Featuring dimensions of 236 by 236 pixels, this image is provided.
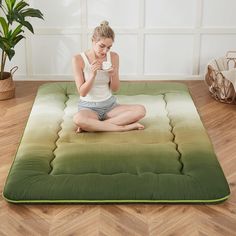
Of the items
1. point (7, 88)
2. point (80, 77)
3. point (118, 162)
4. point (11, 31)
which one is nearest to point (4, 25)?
point (11, 31)

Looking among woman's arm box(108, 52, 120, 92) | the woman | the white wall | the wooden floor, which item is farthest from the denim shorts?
the white wall

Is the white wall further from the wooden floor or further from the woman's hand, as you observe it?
the wooden floor

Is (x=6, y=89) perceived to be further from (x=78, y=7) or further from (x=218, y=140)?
(x=218, y=140)

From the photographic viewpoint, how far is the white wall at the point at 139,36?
4145mm

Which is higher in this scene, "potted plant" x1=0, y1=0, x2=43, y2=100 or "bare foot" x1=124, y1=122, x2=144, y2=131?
"potted plant" x1=0, y1=0, x2=43, y2=100

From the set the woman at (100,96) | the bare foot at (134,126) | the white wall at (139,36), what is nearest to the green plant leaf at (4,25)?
the white wall at (139,36)

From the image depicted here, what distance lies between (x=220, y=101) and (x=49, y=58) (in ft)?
4.89

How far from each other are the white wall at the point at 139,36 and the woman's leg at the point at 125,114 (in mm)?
1251

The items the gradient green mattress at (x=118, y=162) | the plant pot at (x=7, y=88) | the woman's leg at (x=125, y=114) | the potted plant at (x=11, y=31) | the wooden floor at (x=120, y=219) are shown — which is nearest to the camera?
the wooden floor at (x=120, y=219)

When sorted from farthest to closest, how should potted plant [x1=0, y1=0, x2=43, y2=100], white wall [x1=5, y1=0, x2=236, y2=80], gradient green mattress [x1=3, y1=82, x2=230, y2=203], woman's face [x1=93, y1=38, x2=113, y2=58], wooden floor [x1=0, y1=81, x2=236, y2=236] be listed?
white wall [x1=5, y1=0, x2=236, y2=80], potted plant [x1=0, y1=0, x2=43, y2=100], woman's face [x1=93, y1=38, x2=113, y2=58], gradient green mattress [x1=3, y1=82, x2=230, y2=203], wooden floor [x1=0, y1=81, x2=236, y2=236]

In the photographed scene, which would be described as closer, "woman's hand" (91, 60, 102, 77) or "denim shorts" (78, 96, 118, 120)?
"woman's hand" (91, 60, 102, 77)

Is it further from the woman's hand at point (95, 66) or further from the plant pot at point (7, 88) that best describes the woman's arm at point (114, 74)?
the plant pot at point (7, 88)

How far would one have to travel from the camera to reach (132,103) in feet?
11.4

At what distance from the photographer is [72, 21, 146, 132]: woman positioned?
2953mm
